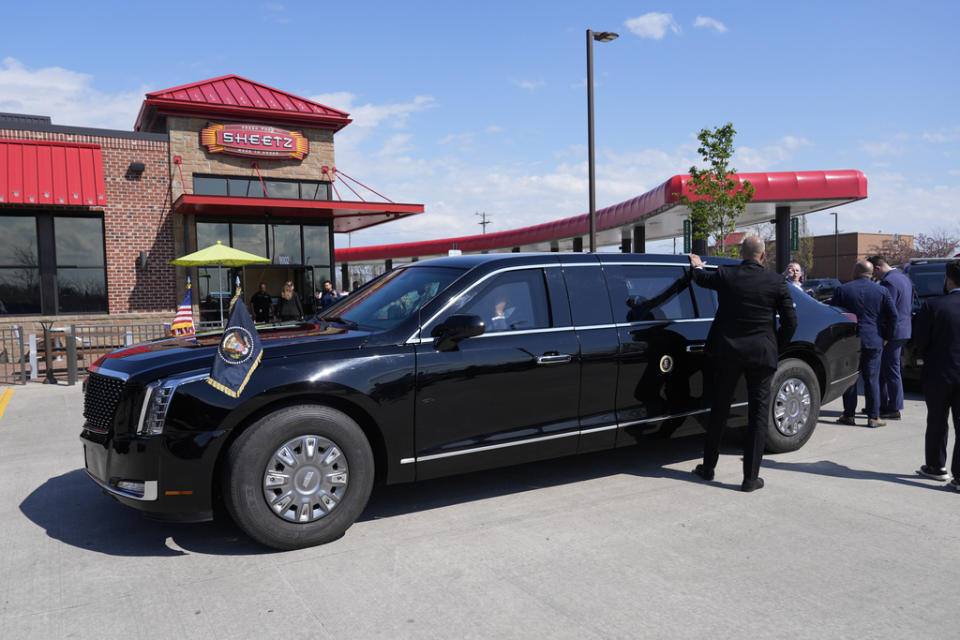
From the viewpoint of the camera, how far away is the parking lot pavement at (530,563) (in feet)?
10.3

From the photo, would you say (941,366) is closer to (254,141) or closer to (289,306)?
(289,306)

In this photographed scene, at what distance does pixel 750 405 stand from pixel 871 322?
3.10 m

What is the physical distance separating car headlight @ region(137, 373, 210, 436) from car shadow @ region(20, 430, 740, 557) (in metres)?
0.81

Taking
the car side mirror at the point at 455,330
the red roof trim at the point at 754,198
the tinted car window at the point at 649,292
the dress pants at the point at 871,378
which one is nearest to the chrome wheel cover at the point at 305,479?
the car side mirror at the point at 455,330

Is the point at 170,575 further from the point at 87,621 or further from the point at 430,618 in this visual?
the point at 430,618

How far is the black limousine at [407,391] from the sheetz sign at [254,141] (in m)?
14.3

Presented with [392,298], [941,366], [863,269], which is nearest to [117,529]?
[392,298]

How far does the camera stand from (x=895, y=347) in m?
7.61

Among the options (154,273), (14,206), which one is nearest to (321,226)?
(154,273)

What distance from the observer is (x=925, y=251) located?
6675 cm

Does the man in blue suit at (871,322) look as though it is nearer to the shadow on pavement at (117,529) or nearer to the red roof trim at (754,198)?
the shadow on pavement at (117,529)

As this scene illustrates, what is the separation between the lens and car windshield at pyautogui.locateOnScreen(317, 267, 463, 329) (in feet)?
15.4

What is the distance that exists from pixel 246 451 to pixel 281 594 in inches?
32.2

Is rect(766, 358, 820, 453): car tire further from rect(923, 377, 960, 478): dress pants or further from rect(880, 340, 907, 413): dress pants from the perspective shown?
rect(880, 340, 907, 413): dress pants
